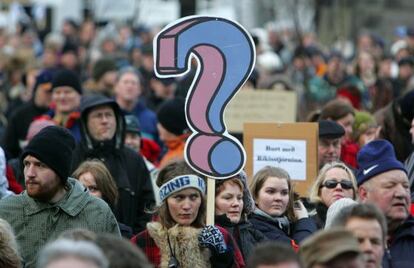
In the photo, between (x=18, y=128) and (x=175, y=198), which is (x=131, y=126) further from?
(x=175, y=198)

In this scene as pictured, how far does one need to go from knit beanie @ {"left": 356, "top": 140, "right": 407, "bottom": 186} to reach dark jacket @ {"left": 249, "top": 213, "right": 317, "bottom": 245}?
742mm

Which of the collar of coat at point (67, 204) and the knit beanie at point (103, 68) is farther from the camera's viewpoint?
the knit beanie at point (103, 68)

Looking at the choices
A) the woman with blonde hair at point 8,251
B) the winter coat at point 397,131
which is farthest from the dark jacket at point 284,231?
the winter coat at point 397,131

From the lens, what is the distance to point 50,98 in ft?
56.2

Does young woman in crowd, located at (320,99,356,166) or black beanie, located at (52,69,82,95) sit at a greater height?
black beanie, located at (52,69,82,95)

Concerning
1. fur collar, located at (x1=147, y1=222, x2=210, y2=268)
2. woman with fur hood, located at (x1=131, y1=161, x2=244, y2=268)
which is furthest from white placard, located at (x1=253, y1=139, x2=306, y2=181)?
fur collar, located at (x1=147, y1=222, x2=210, y2=268)

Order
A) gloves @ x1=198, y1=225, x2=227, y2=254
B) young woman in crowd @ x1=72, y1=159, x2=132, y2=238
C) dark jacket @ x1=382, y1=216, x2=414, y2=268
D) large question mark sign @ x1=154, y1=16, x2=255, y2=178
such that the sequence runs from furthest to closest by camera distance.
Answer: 1. young woman in crowd @ x1=72, y1=159, x2=132, y2=238
2. large question mark sign @ x1=154, y1=16, x2=255, y2=178
3. gloves @ x1=198, y1=225, x2=227, y2=254
4. dark jacket @ x1=382, y1=216, x2=414, y2=268

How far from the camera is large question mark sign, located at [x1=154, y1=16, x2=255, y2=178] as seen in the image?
1037 cm

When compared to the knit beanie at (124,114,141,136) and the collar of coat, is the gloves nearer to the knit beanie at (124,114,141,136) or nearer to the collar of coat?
the collar of coat

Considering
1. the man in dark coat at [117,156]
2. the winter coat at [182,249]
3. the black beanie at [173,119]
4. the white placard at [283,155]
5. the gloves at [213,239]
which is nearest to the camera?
the gloves at [213,239]

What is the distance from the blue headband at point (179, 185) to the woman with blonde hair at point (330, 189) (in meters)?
1.16

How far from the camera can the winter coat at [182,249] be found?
32.5 feet

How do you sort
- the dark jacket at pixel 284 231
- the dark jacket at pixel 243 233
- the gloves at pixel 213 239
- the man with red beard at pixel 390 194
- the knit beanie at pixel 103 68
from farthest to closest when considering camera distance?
the knit beanie at pixel 103 68 → the dark jacket at pixel 284 231 → the dark jacket at pixel 243 233 → the gloves at pixel 213 239 → the man with red beard at pixel 390 194

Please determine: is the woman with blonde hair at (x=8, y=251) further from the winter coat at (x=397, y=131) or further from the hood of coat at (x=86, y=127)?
the winter coat at (x=397, y=131)
